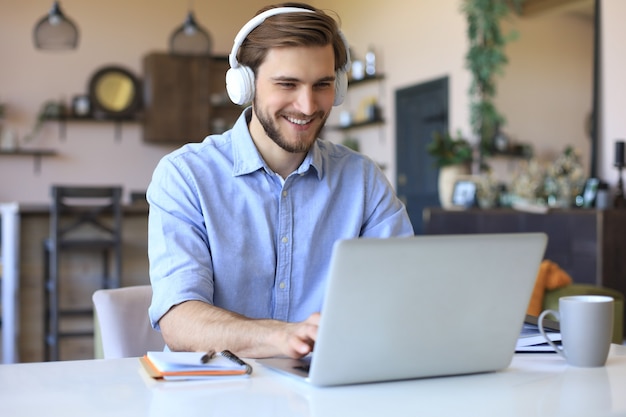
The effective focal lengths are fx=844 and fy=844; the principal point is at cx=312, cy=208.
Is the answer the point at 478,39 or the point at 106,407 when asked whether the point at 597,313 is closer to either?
the point at 106,407

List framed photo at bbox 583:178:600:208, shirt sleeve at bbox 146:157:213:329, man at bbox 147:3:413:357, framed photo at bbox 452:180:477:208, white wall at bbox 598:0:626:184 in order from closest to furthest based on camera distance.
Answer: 1. shirt sleeve at bbox 146:157:213:329
2. man at bbox 147:3:413:357
3. framed photo at bbox 583:178:600:208
4. white wall at bbox 598:0:626:184
5. framed photo at bbox 452:180:477:208

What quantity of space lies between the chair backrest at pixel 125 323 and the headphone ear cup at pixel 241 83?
0.43 meters

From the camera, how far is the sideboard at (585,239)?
4.73m

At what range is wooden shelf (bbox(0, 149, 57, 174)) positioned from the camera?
25.1 ft

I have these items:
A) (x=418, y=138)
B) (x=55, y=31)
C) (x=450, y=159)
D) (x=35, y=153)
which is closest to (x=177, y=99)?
(x=35, y=153)

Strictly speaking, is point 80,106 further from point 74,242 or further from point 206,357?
point 206,357

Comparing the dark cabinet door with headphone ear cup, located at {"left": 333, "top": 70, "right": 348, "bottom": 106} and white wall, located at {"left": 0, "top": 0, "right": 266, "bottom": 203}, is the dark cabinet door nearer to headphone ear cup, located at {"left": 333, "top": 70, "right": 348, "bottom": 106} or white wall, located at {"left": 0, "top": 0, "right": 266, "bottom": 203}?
white wall, located at {"left": 0, "top": 0, "right": 266, "bottom": 203}

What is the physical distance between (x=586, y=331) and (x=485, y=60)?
17.3 ft

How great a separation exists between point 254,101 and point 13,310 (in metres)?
3.56

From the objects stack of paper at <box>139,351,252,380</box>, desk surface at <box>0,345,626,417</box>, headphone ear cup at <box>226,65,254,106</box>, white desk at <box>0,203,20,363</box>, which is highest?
headphone ear cup at <box>226,65,254,106</box>

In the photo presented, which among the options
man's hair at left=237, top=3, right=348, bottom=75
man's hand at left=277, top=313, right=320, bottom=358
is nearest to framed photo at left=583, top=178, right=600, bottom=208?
man's hair at left=237, top=3, right=348, bottom=75

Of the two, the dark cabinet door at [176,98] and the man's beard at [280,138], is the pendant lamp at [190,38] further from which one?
the man's beard at [280,138]

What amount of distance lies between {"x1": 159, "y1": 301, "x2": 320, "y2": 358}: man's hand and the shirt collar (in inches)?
13.2

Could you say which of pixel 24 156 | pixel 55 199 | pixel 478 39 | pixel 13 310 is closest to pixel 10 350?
pixel 13 310
